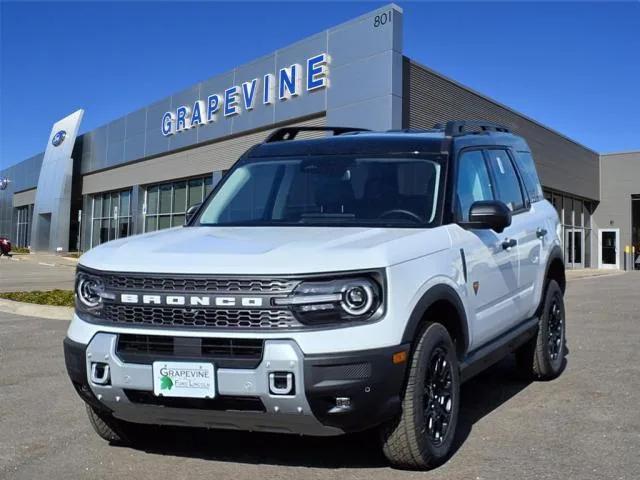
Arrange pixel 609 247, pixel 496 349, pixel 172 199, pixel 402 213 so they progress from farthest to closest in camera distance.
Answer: pixel 609 247, pixel 172 199, pixel 496 349, pixel 402 213

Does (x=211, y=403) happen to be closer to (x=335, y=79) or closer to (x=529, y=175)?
(x=529, y=175)

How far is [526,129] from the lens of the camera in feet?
86.9

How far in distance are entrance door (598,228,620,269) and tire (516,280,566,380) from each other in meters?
33.3

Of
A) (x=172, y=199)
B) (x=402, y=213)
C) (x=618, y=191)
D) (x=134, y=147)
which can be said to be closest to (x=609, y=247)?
(x=618, y=191)

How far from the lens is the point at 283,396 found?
10.4 feet

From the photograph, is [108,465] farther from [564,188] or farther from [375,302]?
[564,188]

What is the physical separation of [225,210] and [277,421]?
1961 millimetres

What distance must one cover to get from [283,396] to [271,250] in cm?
73

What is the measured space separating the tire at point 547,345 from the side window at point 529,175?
2.75 feet

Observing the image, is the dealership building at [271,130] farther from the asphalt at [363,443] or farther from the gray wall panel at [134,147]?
the asphalt at [363,443]

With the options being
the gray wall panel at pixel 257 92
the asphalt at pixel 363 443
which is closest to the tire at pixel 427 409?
the asphalt at pixel 363 443

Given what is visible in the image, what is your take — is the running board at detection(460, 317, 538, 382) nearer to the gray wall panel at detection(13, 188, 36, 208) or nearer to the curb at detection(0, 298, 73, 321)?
the curb at detection(0, 298, 73, 321)

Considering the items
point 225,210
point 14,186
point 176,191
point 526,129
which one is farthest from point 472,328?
point 14,186

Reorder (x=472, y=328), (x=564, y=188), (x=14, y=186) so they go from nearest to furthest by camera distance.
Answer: (x=472, y=328) < (x=564, y=188) < (x=14, y=186)
